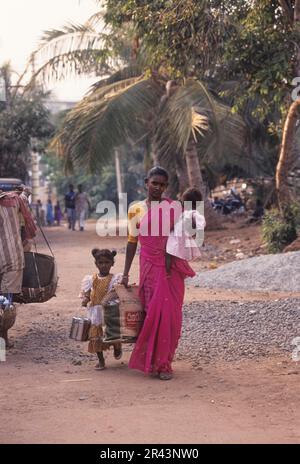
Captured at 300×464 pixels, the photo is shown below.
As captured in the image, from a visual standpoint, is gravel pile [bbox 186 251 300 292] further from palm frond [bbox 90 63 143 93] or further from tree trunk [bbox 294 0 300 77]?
palm frond [bbox 90 63 143 93]

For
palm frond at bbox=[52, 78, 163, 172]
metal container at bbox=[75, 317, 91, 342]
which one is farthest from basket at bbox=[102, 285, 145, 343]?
palm frond at bbox=[52, 78, 163, 172]

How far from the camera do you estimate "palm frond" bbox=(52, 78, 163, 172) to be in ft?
62.9

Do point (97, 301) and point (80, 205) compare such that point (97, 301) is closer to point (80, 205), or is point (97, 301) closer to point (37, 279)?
point (37, 279)

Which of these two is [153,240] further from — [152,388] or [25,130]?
[25,130]

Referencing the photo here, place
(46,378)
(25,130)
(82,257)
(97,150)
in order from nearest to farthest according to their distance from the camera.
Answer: (46,378) → (82,257) → (97,150) → (25,130)

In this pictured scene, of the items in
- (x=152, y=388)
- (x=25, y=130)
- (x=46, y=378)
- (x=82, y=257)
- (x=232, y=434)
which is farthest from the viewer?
(x=25, y=130)

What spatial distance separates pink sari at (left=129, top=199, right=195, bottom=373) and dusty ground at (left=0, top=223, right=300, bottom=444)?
170 millimetres

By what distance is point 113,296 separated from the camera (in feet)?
21.4

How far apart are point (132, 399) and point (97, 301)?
1203 mm

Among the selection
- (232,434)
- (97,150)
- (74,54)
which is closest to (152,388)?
(232,434)

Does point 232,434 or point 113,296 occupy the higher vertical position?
point 113,296

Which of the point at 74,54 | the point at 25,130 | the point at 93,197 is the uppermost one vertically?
the point at 74,54

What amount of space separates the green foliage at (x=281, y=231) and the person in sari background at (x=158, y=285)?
8.60 metres

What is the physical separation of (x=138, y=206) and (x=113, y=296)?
76 cm
